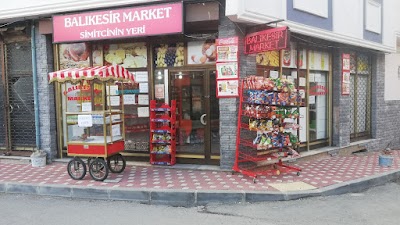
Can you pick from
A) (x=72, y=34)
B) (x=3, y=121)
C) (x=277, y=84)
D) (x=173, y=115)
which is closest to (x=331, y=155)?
(x=277, y=84)

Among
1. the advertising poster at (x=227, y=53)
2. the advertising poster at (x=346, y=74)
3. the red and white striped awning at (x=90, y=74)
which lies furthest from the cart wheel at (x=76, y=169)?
the advertising poster at (x=346, y=74)

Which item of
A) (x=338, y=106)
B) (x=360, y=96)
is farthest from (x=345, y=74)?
(x=360, y=96)

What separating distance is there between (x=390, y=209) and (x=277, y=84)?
3050 mm

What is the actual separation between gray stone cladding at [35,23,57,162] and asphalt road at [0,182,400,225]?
2.80m

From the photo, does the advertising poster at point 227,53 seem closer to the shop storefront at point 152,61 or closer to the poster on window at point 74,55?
the shop storefront at point 152,61

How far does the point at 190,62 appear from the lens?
872 cm

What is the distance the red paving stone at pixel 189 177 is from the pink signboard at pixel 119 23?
310cm

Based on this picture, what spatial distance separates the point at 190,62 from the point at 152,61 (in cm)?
99

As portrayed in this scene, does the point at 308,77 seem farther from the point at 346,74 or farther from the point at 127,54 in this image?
the point at 127,54

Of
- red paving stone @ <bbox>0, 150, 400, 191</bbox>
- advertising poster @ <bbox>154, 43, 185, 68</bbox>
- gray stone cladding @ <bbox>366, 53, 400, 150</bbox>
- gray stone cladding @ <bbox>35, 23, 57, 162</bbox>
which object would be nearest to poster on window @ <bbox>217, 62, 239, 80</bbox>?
advertising poster @ <bbox>154, 43, 185, 68</bbox>

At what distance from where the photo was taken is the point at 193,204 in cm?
647

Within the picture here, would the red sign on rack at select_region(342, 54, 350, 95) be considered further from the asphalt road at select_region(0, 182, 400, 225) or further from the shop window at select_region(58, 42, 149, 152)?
the shop window at select_region(58, 42, 149, 152)

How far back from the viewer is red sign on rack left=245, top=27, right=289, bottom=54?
6774 mm

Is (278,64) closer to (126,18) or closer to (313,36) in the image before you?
(313,36)
